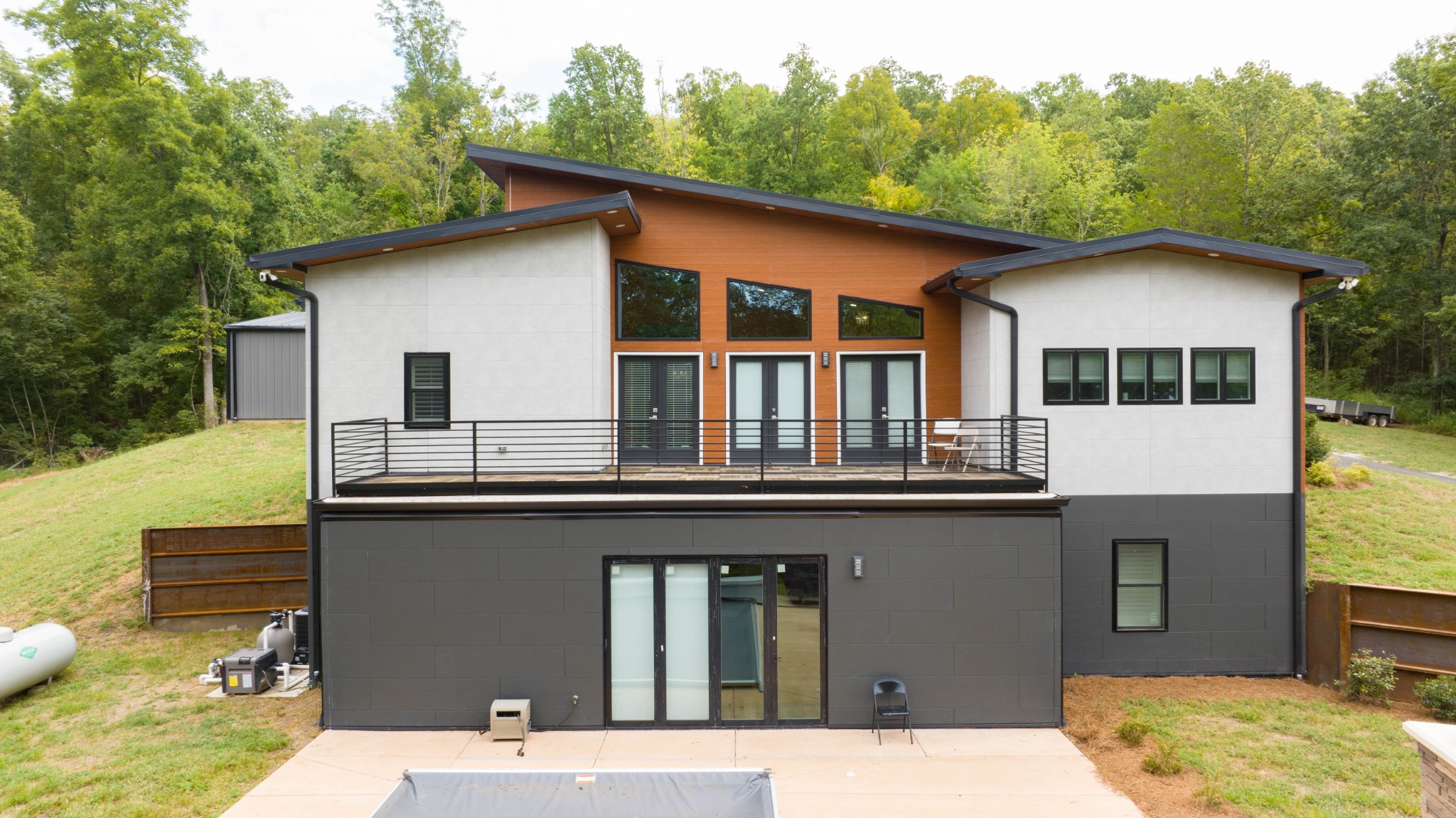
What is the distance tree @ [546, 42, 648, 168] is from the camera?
30.4 meters

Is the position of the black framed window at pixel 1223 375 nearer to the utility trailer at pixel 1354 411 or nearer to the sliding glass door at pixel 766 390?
the sliding glass door at pixel 766 390

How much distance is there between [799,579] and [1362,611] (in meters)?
7.33

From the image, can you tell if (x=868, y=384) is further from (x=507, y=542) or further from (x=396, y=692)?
(x=396, y=692)

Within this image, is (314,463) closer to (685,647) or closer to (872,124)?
(685,647)

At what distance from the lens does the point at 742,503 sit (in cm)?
821

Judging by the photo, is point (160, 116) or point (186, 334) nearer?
point (160, 116)

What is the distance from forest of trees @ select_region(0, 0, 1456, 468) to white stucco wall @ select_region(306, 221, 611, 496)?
2029 cm

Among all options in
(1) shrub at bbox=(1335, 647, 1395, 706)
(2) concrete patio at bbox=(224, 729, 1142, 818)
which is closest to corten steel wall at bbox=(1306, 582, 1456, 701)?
(1) shrub at bbox=(1335, 647, 1395, 706)

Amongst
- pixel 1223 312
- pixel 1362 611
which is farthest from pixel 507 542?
pixel 1362 611

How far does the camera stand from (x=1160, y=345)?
10.1m

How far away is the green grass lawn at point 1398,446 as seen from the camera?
764 inches

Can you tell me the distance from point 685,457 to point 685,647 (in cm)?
360

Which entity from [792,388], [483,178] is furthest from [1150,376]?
[483,178]

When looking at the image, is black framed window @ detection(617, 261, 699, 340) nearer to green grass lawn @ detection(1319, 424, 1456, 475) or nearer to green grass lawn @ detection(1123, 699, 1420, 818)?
green grass lawn @ detection(1123, 699, 1420, 818)
